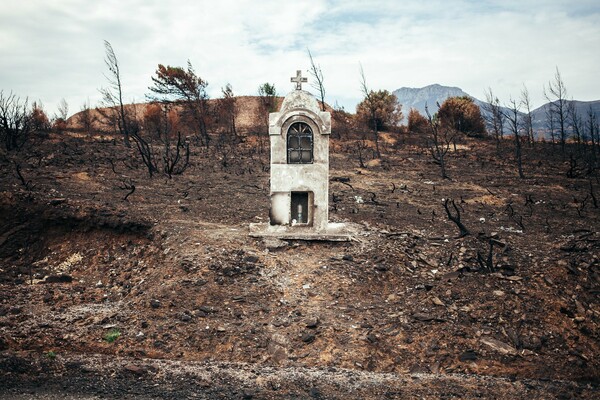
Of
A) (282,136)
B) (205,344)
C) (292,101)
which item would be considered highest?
(292,101)

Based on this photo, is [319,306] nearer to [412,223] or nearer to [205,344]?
[205,344]

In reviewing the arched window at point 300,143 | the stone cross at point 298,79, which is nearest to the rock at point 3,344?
the arched window at point 300,143

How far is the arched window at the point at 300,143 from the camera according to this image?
12.2 meters

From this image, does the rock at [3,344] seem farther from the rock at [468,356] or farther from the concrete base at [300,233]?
the rock at [468,356]

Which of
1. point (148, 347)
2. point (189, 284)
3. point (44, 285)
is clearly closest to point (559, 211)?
point (189, 284)

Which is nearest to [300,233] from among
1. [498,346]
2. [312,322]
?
[312,322]

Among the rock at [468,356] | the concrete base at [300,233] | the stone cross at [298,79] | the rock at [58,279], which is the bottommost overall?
the rock at [468,356]

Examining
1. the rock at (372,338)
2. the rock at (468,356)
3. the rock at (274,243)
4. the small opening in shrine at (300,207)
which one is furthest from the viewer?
the small opening in shrine at (300,207)

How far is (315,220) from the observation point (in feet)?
40.5

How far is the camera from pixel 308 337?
8523 mm

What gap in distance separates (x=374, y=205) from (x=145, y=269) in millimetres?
9523

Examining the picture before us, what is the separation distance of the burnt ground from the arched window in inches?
100

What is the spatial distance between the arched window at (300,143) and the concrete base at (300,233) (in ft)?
6.75

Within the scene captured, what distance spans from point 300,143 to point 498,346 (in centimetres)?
728
